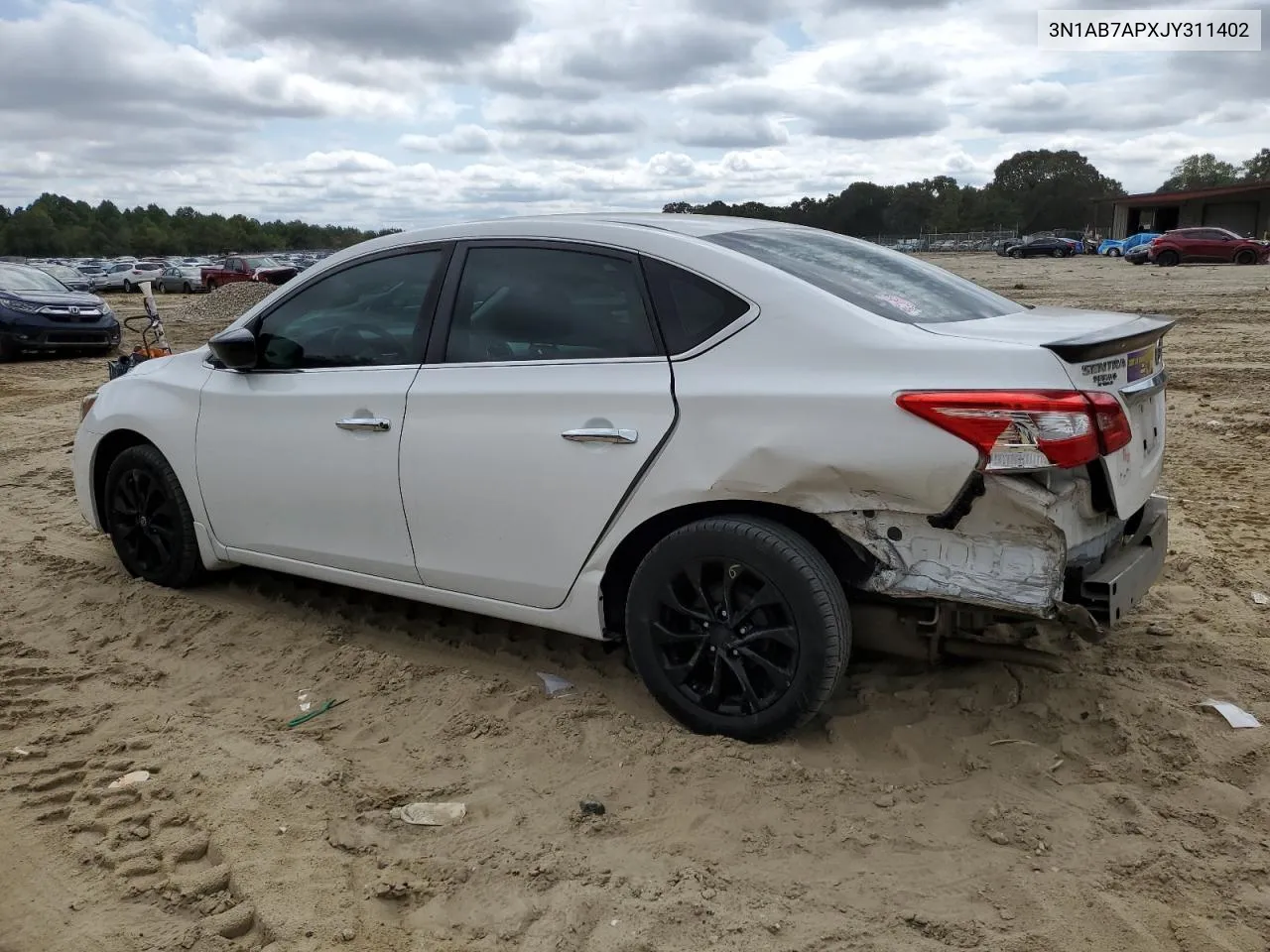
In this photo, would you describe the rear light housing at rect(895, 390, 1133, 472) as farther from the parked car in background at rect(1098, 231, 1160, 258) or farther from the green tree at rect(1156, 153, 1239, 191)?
the green tree at rect(1156, 153, 1239, 191)

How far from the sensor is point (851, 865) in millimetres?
2719

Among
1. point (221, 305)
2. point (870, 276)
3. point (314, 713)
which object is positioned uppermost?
point (870, 276)

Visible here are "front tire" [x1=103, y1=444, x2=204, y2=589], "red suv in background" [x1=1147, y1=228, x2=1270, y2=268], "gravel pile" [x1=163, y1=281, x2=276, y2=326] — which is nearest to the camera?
"front tire" [x1=103, y1=444, x2=204, y2=589]

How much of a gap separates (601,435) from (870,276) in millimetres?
1114

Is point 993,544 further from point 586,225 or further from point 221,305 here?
point 221,305

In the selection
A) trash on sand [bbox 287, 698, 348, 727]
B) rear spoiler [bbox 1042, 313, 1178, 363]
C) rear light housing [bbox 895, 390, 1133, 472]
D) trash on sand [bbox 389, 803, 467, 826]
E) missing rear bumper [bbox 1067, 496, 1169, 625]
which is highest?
rear spoiler [bbox 1042, 313, 1178, 363]

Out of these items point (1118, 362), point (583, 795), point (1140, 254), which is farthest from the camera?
point (1140, 254)

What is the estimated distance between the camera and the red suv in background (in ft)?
108

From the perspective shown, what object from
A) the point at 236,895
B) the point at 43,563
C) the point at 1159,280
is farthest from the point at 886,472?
the point at 1159,280

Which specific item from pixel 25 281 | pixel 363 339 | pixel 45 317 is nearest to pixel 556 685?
pixel 363 339

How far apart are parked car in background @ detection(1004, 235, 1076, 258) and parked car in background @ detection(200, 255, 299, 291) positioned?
112ft

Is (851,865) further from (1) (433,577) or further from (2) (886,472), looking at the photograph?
(1) (433,577)

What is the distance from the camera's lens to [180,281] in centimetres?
4041

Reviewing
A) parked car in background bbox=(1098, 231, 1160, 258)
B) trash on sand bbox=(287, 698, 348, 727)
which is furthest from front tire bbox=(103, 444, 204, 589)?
parked car in background bbox=(1098, 231, 1160, 258)
